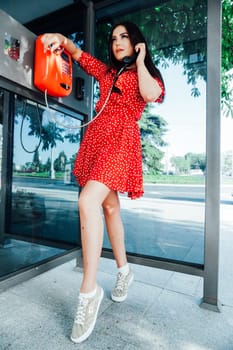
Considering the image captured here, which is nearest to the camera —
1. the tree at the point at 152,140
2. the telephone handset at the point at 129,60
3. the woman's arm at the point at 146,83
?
the woman's arm at the point at 146,83

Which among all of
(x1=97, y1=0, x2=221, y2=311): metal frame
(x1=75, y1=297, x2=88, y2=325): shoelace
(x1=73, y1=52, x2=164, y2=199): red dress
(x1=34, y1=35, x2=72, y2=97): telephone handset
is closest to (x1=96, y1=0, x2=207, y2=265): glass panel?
(x1=97, y1=0, x2=221, y2=311): metal frame

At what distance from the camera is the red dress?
125 centimetres

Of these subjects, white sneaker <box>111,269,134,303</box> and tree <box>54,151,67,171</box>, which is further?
tree <box>54,151,67,171</box>

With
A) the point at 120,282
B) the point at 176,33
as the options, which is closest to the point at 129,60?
the point at 176,33

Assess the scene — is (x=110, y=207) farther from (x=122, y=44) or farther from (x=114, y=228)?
(x=122, y=44)

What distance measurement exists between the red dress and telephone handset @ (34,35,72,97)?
0.88 ft

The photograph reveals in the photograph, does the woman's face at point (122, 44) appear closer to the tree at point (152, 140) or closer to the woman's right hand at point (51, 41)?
the woman's right hand at point (51, 41)

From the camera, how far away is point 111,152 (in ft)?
4.14

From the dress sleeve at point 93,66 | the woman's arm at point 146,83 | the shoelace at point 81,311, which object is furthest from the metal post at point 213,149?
the shoelace at point 81,311

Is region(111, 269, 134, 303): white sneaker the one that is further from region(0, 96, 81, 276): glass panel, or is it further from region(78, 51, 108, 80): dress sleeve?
region(78, 51, 108, 80): dress sleeve

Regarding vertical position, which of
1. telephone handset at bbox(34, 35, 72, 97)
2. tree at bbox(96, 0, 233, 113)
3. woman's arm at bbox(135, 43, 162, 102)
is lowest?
woman's arm at bbox(135, 43, 162, 102)

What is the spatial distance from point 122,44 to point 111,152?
0.68 metres

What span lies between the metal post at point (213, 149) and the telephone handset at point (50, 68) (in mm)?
902

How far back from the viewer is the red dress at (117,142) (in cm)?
125
